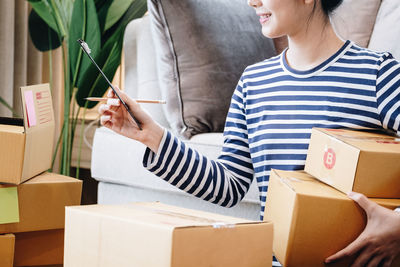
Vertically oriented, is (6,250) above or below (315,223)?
below

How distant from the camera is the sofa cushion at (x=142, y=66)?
190 centimetres

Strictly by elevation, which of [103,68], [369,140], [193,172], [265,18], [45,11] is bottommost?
[193,172]

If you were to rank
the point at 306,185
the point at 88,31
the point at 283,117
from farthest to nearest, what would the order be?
the point at 88,31
the point at 283,117
the point at 306,185

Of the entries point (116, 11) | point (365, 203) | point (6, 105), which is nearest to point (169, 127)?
point (116, 11)

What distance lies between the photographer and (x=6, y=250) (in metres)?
1.16

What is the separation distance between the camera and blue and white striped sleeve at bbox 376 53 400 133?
103 cm

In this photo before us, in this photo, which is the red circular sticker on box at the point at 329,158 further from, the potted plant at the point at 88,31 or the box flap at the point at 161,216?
the potted plant at the point at 88,31

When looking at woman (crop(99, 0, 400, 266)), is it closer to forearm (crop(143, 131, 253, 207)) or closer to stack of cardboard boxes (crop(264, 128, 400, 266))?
forearm (crop(143, 131, 253, 207))

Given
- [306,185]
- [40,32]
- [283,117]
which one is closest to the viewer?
[306,185]

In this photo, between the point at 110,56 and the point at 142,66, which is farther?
the point at 110,56

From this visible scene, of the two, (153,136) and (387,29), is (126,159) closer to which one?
(153,136)

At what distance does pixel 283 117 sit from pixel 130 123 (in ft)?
1.08

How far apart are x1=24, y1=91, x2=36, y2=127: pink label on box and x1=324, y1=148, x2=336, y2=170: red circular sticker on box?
65 cm

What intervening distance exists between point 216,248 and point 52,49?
1.92 meters
